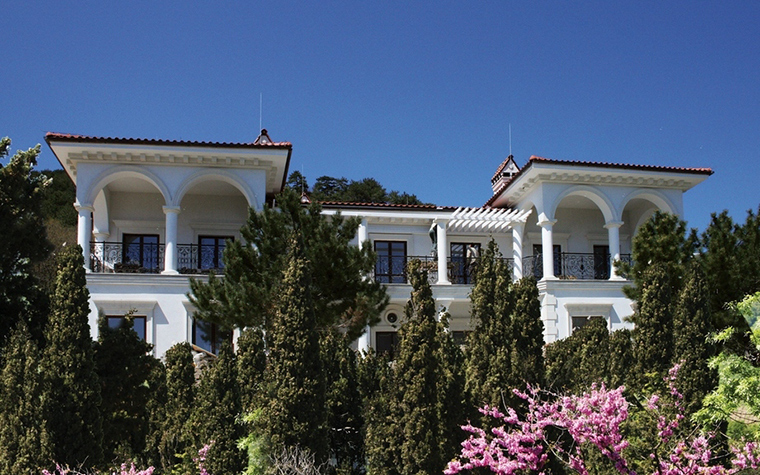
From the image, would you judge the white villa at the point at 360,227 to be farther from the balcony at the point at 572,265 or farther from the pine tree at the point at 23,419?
the pine tree at the point at 23,419

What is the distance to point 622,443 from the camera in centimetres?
770

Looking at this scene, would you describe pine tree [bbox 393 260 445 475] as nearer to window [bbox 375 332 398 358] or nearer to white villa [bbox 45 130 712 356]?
white villa [bbox 45 130 712 356]

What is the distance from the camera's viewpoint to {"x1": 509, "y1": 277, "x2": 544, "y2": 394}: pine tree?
10180 mm

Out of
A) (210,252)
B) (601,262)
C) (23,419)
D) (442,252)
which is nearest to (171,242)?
(210,252)

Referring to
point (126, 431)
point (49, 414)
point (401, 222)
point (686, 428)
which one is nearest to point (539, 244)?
point (401, 222)

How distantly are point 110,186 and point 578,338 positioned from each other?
14.9m

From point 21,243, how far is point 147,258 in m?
8.50

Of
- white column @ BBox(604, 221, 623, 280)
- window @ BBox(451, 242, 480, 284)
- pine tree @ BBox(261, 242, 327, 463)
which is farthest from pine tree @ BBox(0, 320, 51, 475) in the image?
white column @ BBox(604, 221, 623, 280)

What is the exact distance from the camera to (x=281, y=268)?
1453 cm

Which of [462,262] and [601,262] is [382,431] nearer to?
[462,262]

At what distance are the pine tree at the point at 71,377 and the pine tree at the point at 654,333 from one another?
853 centimetres

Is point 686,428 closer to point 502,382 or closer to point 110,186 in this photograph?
point 502,382

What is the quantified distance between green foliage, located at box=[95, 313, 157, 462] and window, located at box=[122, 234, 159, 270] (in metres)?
10.3

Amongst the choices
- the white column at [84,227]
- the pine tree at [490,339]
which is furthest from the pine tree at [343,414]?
the white column at [84,227]
